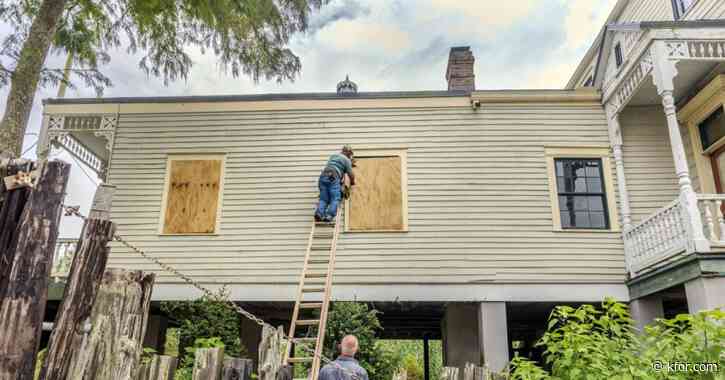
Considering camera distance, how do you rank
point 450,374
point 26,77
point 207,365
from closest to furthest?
point 207,365, point 450,374, point 26,77

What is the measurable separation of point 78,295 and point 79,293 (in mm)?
11

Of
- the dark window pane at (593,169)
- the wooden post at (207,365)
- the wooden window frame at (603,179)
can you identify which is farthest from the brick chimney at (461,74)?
the wooden post at (207,365)

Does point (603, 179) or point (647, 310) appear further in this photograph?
point (603, 179)

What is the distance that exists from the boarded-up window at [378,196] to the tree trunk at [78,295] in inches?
269

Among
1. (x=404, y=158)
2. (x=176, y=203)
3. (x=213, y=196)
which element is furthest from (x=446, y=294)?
(x=176, y=203)

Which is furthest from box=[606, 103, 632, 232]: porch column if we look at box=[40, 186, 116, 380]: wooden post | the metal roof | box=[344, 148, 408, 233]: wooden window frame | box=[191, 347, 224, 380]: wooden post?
box=[40, 186, 116, 380]: wooden post

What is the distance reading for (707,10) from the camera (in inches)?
375

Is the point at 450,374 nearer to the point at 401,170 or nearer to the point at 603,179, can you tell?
the point at 401,170

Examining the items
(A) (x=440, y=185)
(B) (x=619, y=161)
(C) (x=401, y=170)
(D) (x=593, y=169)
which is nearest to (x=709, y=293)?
(B) (x=619, y=161)

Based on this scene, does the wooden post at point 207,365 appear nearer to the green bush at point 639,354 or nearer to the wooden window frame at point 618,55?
the green bush at point 639,354

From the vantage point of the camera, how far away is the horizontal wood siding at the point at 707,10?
29.9 feet

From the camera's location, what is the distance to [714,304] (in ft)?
21.2

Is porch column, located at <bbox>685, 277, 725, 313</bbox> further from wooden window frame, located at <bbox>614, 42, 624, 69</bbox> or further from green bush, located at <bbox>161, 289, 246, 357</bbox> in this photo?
green bush, located at <bbox>161, 289, 246, 357</bbox>

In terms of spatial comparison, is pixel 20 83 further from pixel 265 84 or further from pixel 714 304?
pixel 714 304
